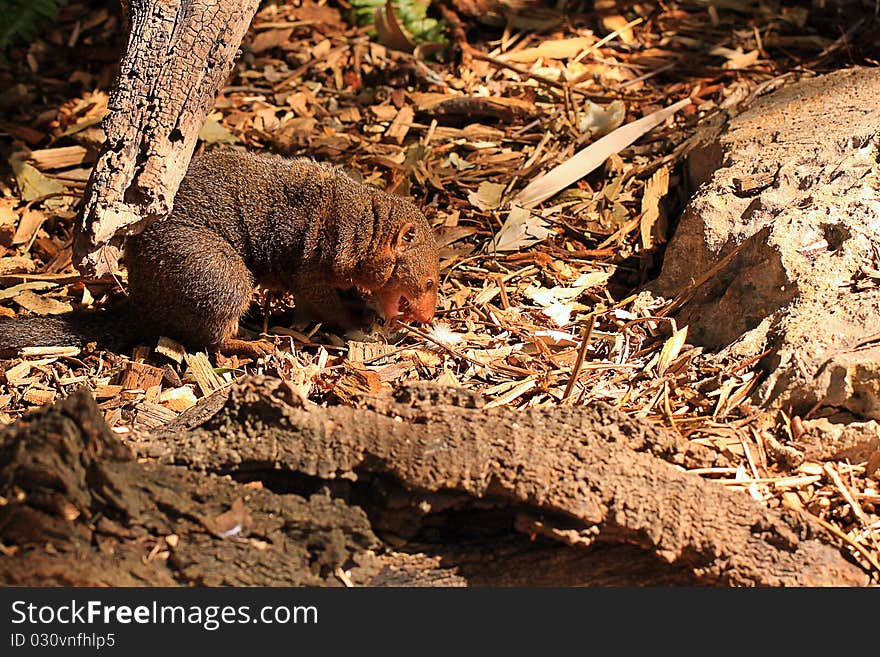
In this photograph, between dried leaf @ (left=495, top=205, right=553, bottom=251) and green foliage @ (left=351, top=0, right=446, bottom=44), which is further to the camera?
green foliage @ (left=351, top=0, right=446, bottom=44)

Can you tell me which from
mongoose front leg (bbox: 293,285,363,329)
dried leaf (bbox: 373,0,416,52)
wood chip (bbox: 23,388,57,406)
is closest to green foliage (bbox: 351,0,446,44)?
dried leaf (bbox: 373,0,416,52)

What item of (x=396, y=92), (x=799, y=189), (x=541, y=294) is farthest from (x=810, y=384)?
(x=396, y=92)

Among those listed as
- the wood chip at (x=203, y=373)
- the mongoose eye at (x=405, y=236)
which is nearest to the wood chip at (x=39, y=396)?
the wood chip at (x=203, y=373)

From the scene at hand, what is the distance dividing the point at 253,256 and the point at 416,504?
2840 millimetres

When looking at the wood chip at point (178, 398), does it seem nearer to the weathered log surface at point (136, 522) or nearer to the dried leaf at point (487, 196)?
the weathered log surface at point (136, 522)

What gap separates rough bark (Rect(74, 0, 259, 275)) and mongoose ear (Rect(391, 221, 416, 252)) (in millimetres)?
1535

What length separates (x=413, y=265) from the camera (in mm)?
6223

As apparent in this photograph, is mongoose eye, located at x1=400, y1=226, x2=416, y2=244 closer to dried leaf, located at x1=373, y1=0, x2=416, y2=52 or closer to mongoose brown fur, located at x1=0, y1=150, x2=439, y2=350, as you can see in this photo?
mongoose brown fur, located at x1=0, y1=150, x2=439, y2=350

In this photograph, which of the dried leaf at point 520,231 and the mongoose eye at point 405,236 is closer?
the mongoose eye at point 405,236

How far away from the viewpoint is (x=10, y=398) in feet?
18.0

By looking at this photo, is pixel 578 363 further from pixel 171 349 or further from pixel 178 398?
pixel 171 349

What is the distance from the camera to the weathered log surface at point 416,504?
344 cm

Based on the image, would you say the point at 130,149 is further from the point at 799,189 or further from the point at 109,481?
the point at 799,189

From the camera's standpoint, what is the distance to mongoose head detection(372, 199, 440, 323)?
20.4ft
